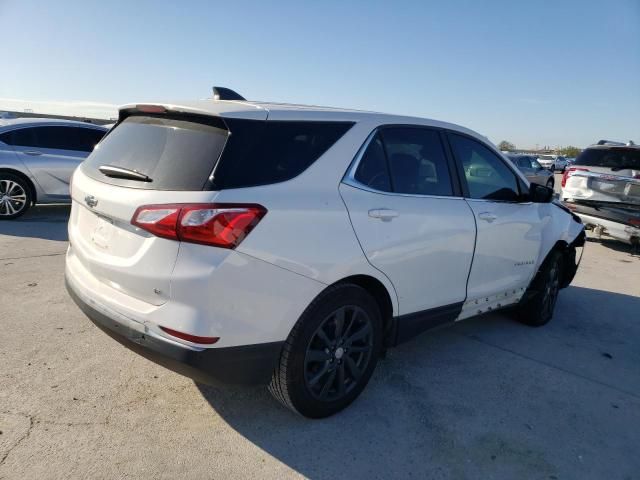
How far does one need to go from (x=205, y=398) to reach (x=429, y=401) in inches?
56.8

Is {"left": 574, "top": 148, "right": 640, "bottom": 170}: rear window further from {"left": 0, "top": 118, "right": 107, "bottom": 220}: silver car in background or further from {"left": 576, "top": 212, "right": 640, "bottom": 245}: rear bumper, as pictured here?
{"left": 0, "top": 118, "right": 107, "bottom": 220}: silver car in background

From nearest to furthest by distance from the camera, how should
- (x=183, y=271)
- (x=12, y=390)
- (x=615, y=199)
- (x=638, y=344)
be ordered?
(x=183, y=271) < (x=12, y=390) < (x=638, y=344) < (x=615, y=199)

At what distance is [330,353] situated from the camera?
2828mm

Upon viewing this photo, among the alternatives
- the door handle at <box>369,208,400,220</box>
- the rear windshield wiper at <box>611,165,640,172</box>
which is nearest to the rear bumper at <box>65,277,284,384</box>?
the door handle at <box>369,208,400,220</box>

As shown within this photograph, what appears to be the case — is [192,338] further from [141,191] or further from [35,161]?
[35,161]

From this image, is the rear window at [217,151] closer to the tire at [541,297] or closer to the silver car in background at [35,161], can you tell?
the tire at [541,297]

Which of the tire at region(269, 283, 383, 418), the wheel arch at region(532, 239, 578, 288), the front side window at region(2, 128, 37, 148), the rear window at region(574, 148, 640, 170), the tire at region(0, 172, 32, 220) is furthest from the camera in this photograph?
the rear window at region(574, 148, 640, 170)

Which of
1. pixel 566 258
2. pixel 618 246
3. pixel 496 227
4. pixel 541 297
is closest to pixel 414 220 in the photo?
pixel 496 227

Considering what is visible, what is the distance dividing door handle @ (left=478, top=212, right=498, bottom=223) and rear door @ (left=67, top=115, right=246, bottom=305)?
211 centimetres

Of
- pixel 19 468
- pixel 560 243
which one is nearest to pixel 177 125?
pixel 19 468

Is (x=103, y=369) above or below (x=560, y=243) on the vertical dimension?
below

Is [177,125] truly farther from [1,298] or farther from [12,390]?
[1,298]

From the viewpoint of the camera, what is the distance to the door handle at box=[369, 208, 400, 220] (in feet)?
9.32

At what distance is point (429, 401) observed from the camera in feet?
10.6
